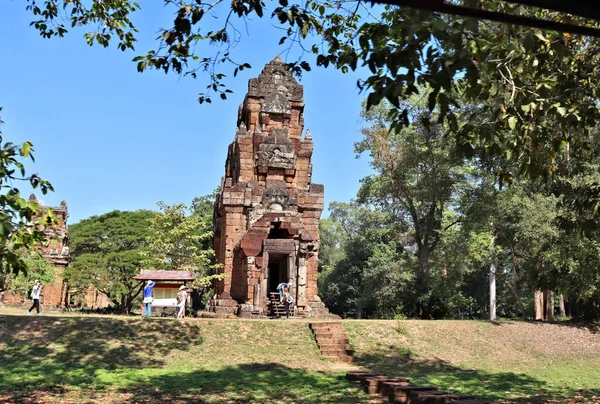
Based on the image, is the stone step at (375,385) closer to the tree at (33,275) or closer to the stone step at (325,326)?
the stone step at (325,326)

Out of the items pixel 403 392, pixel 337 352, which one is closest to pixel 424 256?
pixel 337 352

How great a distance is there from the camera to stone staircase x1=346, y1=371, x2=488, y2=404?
312 inches

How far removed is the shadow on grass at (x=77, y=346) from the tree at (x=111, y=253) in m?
12.5

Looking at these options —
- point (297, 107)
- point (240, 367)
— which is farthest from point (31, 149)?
point (297, 107)

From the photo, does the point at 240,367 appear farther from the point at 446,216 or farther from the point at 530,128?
the point at 446,216

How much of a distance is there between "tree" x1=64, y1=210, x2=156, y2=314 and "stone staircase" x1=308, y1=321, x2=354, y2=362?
13.7 m

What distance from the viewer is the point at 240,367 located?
517 inches

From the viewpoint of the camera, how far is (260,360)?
46.3 feet

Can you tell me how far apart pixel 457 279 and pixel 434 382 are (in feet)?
83.7

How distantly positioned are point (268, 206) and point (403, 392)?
570 inches

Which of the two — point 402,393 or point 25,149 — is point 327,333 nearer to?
point 402,393

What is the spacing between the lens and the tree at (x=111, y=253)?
30.4 meters

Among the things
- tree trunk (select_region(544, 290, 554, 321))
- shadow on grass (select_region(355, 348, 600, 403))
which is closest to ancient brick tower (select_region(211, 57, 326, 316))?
shadow on grass (select_region(355, 348, 600, 403))

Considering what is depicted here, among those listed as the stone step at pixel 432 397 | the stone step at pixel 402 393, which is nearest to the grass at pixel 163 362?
the stone step at pixel 402 393
